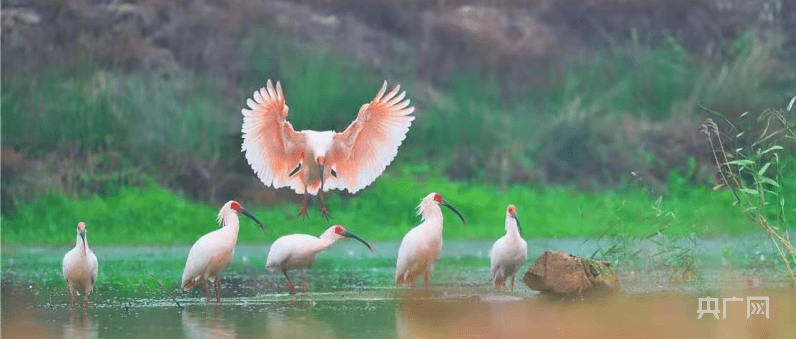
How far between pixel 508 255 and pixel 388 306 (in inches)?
53.4

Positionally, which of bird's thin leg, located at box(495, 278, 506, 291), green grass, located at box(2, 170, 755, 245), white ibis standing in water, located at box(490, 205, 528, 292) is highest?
green grass, located at box(2, 170, 755, 245)

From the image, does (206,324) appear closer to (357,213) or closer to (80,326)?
(80,326)

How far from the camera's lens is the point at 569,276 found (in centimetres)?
1096

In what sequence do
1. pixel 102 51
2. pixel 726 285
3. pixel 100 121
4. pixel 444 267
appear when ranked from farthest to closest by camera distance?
pixel 102 51, pixel 100 121, pixel 444 267, pixel 726 285

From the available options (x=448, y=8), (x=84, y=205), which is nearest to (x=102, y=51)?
(x=84, y=205)

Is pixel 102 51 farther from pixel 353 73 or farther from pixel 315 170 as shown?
pixel 315 170

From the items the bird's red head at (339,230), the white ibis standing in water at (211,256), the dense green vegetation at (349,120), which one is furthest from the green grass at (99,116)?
the white ibis standing in water at (211,256)

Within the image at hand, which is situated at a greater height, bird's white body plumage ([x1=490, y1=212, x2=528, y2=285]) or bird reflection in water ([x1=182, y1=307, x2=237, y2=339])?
bird's white body plumage ([x1=490, y1=212, x2=528, y2=285])

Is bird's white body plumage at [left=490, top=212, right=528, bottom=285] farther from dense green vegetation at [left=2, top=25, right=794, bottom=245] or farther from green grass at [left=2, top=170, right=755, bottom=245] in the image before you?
dense green vegetation at [left=2, top=25, right=794, bottom=245]

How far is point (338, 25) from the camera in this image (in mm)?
22891

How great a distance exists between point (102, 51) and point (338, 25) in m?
3.62

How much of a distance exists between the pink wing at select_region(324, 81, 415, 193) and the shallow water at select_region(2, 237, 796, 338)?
3.01 feet

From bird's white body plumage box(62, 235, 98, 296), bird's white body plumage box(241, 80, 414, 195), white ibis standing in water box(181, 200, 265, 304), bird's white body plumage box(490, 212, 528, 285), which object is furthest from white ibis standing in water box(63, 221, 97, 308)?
Answer: bird's white body plumage box(490, 212, 528, 285)

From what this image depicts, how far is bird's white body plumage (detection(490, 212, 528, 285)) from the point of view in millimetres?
11594
